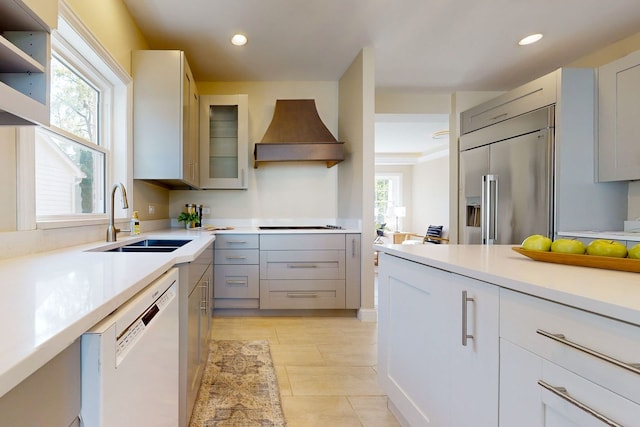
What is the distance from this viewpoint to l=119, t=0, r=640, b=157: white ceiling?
2.39m

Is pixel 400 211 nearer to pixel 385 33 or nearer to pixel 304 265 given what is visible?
pixel 304 265

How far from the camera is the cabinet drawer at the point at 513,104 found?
2.73m

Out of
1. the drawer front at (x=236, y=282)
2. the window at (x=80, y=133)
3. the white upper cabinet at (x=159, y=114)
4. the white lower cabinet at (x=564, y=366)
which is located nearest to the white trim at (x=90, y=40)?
the window at (x=80, y=133)

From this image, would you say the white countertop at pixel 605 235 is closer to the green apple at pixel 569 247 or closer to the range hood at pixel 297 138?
the green apple at pixel 569 247

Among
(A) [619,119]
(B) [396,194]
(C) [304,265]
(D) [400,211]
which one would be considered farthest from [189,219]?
(B) [396,194]

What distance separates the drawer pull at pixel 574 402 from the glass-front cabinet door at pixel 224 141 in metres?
3.08

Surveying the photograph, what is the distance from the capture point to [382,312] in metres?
1.62

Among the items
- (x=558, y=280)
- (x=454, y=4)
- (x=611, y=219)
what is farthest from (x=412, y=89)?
(x=558, y=280)

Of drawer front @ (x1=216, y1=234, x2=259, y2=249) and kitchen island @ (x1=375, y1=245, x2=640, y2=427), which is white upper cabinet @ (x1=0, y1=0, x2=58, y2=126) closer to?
kitchen island @ (x1=375, y1=245, x2=640, y2=427)

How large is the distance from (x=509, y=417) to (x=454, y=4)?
2.71 m

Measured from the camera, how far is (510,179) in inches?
121

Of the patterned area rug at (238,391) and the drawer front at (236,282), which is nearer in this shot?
the patterned area rug at (238,391)

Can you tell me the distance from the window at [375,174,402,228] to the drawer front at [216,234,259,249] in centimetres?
621

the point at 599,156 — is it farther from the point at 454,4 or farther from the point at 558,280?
the point at 558,280
